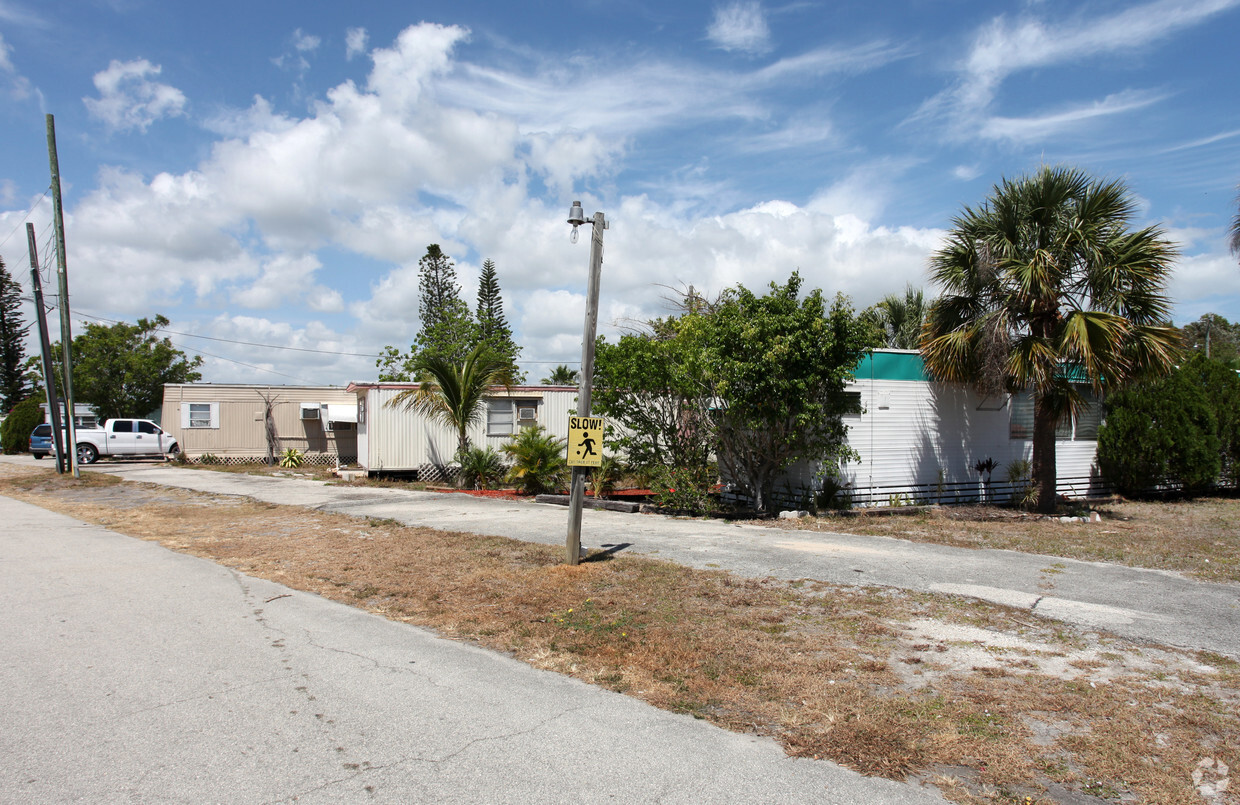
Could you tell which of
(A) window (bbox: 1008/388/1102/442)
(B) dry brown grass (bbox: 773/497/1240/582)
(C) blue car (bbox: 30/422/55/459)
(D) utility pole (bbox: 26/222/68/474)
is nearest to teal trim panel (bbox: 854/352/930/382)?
(A) window (bbox: 1008/388/1102/442)

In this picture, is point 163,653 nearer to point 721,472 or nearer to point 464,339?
point 721,472

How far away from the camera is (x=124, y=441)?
29.3m

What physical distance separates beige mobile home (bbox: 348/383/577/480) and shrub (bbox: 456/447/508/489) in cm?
127

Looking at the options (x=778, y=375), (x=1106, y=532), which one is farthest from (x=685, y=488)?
(x=1106, y=532)

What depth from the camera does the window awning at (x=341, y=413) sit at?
25031 millimetres

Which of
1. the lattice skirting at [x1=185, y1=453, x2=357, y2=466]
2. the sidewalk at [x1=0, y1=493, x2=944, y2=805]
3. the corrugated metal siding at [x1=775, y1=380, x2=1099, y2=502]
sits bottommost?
the sidewalk at [x1=0, y1=493, x2=944, y2=805]

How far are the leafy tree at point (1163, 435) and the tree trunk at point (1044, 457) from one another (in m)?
3.58

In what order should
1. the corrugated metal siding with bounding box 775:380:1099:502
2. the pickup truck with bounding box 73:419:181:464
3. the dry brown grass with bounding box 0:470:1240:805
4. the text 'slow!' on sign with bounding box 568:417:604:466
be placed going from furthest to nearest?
the pickup truck with bounding box 73:419:181:464
the corrugated metal siding with bounding box 775:380:1099:502
the text 'slow!' on sign with bounding box 568:417:604:466
the dry brown grass with bounding box 0:470:1240:805

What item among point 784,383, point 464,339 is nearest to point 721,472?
point 784,383

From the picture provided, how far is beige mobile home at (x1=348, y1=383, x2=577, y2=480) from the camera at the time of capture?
20.4 m

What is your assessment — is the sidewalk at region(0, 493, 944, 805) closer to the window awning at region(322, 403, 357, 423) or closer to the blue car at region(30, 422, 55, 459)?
the window awning at region(322, 403, 357, 423)

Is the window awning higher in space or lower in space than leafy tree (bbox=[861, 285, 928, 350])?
lower

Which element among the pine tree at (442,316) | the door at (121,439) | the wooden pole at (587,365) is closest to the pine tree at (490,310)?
the pine tree at (442,316)

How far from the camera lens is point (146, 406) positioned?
128 feet
